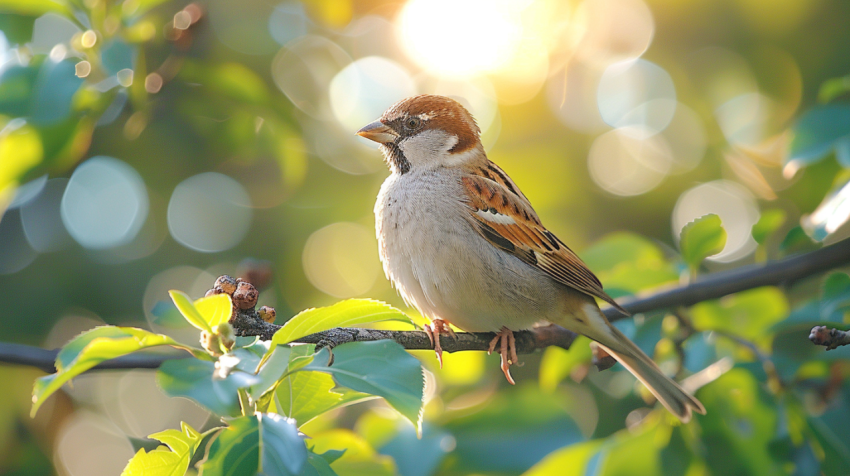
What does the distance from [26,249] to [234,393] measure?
2.92m

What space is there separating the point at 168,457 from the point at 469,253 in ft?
4.29

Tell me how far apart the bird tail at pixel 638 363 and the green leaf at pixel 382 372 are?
4.23ft

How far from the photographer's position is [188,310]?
1066mm

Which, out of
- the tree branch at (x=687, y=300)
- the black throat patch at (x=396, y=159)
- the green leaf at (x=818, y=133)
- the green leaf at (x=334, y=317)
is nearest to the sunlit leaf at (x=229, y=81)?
the black throat patch at (x=396, y=159)

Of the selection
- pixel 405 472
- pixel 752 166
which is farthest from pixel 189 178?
pixel 752 166

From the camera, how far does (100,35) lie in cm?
214

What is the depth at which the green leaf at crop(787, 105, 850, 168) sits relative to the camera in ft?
6.47

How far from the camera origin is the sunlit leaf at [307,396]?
1300 mm

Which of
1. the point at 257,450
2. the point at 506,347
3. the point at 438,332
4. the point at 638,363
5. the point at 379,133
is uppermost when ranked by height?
the point at 379,133

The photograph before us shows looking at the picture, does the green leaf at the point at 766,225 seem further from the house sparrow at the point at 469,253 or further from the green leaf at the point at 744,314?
the house sparrow at the point at 469,253

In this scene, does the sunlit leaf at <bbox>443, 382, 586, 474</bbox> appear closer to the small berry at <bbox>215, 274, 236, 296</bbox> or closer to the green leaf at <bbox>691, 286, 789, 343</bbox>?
the green leaf at <bbox>691, 286, 789, 343</bbox>

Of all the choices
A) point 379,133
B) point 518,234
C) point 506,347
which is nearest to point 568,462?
point 506,347

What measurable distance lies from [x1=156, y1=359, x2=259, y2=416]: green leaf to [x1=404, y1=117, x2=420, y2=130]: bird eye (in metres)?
1.76

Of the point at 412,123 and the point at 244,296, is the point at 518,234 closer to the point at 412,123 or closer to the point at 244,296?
the point at 412,123
